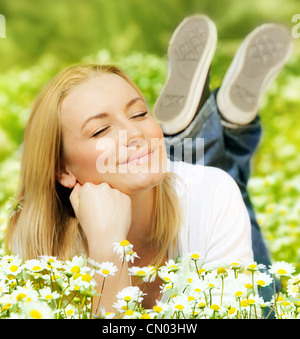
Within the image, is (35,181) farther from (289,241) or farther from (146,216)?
(289,241)

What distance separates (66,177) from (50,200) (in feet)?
0.24

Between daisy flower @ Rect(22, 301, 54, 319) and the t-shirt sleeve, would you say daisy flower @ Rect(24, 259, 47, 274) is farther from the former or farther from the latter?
the t-shirt sleeve

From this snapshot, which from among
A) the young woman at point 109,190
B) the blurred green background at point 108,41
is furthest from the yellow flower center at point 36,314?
the blurred green background at point 108,41

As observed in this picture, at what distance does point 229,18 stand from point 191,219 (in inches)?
52.0

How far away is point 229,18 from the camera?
7.64ft

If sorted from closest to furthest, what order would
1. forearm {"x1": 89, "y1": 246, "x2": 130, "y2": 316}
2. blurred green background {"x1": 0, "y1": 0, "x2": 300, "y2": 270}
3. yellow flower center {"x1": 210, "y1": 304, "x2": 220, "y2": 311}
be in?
yellow flower center {"x1": 210, "y1": 304, "x2": 220, "y2": 311}
forearm {"x1": 89, "y1": 246, "x2": 130, "y2": 316}
blurred green background {"x1": 0, "y1": 0, "x2": 300, "y2": 270}

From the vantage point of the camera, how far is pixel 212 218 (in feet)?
4.20

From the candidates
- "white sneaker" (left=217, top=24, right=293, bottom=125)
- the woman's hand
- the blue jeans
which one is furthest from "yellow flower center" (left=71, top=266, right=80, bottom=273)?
"white sneaker" (left=217, top=24, right=293, bottom=125)

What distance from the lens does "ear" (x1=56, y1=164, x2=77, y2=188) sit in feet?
4.09

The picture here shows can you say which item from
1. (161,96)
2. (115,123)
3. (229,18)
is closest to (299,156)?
(229,18)

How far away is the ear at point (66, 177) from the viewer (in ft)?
4.09

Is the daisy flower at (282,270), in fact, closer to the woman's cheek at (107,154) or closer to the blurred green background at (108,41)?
the woman's cheek at (107,154)

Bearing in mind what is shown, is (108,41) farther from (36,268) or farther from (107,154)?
(36,268)

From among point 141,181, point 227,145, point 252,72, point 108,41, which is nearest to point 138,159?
point 141,181
